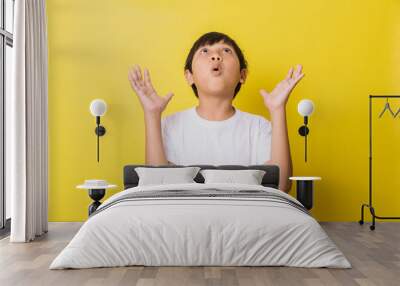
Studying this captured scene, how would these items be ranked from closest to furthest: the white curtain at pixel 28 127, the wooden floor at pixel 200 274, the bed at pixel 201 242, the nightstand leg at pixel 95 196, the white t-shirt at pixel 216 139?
the wooden floor at pixel 200 274, the bed at pixel 201 242, the white curtain at pixel 28 127, the nightstand leg at pixel 95 196, the white t-shirt at pixel 216 139

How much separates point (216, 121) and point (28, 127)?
2197mm

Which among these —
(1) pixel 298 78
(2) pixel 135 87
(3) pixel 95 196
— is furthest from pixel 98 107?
(1) pixel 298 78

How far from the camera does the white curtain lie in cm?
545

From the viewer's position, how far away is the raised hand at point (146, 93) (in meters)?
6.66

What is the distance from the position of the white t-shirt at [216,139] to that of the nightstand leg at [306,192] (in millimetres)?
518

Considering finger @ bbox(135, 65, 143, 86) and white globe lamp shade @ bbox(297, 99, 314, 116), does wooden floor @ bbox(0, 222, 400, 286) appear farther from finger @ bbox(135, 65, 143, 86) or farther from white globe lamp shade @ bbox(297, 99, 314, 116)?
finger @ bbox(135, 65, 143, 86)

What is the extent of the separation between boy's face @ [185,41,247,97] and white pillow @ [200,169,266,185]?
115 centimetres

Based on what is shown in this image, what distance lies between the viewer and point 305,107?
21.0 feet

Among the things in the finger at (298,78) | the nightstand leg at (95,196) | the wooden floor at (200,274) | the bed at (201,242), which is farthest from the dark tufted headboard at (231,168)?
the bed at (201,242)

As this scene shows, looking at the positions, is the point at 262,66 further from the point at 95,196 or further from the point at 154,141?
the point at 95,196

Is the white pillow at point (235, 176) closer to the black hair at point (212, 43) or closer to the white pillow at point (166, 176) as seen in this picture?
the white pillow at point (166, 176)

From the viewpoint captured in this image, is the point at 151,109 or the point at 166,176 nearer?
the point at 166,176

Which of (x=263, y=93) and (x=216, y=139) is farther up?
(x=263, y=93)

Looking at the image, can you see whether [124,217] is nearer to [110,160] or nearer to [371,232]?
[110,160]
